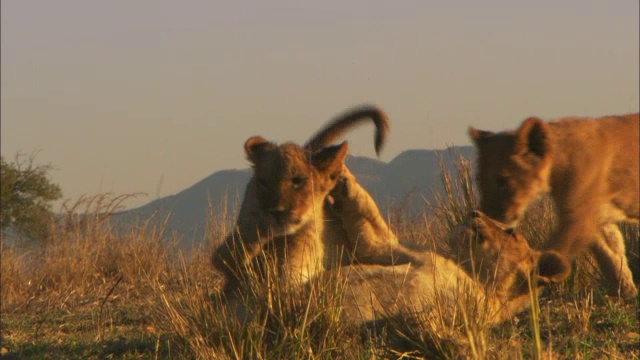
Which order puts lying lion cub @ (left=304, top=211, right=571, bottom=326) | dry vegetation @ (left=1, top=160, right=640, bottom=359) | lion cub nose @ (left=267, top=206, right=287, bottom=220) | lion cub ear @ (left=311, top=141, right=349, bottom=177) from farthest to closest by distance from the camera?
lion cub ear @ (left=311, top=141, right=349, bottom=177), lion cub nose @ (left=267, top=206, right=287, bottom=220), lying lion cub @ (left=304, top=211, right=571, bottom=326), dry vegetation @ (left=1, top=160, right=640, bottom=359)

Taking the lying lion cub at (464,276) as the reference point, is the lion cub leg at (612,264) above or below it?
below

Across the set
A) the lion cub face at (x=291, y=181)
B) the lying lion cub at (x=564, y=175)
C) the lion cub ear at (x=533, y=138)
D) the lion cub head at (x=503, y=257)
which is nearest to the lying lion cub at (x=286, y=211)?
the lion cub face at (x=291, y=181)

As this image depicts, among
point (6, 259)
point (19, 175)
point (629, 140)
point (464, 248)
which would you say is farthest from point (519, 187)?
point (19, 175)

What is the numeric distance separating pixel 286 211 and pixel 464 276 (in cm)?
94

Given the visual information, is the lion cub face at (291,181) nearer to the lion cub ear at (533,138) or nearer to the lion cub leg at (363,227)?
the lion cub leg at (363,227)

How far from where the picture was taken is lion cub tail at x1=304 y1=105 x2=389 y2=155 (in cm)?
634

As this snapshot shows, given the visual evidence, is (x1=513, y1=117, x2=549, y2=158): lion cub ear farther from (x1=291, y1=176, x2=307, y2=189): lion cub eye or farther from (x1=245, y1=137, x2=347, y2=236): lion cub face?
(x1=291, y1=176, x2=307, y2=189): lion cub eye

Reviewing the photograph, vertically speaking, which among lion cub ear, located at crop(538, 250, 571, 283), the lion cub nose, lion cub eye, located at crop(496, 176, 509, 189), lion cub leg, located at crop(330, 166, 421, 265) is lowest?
lion cub ear, located at crop(538, 250, 571, 283)

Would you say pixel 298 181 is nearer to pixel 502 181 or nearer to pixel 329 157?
pixel 329 157

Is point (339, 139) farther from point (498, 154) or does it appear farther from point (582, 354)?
point (582, 354)

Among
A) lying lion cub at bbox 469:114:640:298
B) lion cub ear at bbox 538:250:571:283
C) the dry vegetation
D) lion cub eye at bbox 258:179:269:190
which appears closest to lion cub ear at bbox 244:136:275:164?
lion cub eye at bbox 258:179:269:190

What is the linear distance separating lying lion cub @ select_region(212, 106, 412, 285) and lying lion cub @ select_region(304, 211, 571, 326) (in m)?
0.23

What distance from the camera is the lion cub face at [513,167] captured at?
543cm

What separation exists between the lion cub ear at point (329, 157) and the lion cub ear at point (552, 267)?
113 centimetres
